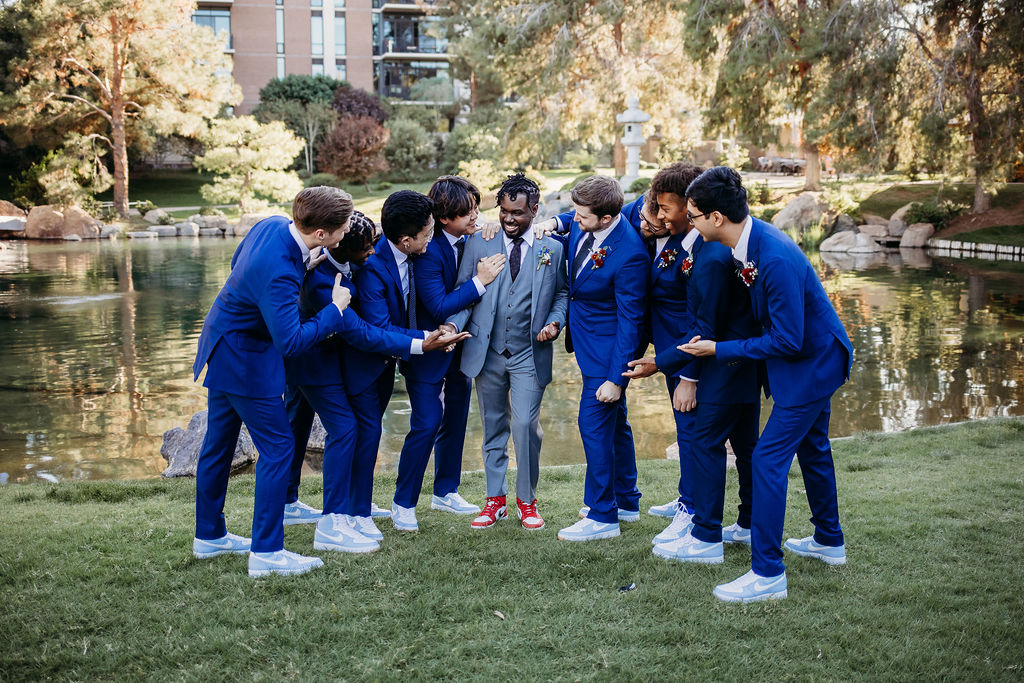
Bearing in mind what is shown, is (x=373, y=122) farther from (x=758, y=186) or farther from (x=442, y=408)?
(x=442, y=408)

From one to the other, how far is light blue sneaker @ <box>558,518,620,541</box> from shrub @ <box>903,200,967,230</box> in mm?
24637

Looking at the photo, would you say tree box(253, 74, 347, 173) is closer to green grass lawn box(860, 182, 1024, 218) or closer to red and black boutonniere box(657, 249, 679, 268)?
green grass lawn box(860, 182, 1024, 218)

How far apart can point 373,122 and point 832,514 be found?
37371mm

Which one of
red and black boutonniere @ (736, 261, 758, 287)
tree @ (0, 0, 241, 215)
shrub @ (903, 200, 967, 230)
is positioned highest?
tree @ (0, 0, 241, 215)

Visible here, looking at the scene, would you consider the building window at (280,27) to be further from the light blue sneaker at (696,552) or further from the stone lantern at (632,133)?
the light blue sneaker at (696,552)

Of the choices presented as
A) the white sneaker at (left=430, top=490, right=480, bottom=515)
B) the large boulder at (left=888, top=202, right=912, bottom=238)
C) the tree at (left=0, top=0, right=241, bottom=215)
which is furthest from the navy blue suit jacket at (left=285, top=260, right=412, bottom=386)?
the tree at (left=0, top=0, right=241, bottom=215)

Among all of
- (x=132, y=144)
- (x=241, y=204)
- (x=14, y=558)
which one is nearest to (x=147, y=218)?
(x=241, y=204)

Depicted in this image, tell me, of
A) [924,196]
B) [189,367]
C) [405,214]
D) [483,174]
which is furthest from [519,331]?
[483,174]

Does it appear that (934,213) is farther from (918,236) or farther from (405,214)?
(405,214)

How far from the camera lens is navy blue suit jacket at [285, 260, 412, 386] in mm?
4410

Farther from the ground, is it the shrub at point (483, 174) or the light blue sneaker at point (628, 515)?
the shrub at point (483, 174)

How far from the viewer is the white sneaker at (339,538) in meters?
4.46

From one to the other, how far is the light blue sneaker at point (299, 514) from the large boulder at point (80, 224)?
27658mm

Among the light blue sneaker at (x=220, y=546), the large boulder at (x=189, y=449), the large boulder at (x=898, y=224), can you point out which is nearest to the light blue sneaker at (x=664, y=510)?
the light blue sneaker at (x=220, y=546)
